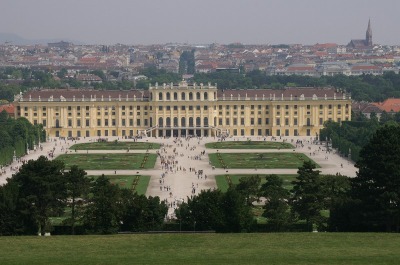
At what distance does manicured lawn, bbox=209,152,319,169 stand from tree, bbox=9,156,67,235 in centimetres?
3117

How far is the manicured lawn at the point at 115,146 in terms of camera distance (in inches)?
3576

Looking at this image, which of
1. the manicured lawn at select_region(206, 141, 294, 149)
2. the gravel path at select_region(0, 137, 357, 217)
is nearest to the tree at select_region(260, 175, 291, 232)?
the gravel path at select_region(0, 137, 357, 217)

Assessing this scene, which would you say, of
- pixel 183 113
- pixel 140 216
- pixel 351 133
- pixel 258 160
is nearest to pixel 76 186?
pixel 140 216

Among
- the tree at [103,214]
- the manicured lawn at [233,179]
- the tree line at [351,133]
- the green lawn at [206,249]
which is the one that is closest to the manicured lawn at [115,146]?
the tree line at [351,133]

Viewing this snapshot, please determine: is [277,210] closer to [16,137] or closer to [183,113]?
[16,137]

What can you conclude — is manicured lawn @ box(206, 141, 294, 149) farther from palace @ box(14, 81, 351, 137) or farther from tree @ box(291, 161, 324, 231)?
tree @ box(291, 161, 324, 231)

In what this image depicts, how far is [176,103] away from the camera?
105 meters

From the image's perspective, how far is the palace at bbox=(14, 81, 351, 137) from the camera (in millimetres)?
103938

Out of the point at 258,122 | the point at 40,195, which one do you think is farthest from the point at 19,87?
the point at 40,195

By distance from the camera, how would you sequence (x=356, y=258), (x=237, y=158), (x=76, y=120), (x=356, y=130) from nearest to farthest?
(x=356, y=258)
(x=237, y=158)
(x=356, y=130)
(x=76, y=120)

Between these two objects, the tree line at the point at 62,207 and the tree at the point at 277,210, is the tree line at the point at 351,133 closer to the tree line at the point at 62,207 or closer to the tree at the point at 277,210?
the tree at the point at 277,210

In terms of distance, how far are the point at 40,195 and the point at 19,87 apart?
3964 inches

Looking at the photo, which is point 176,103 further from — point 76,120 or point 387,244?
point 387,244

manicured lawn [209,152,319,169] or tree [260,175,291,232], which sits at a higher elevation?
tree [260,175,291,232]
